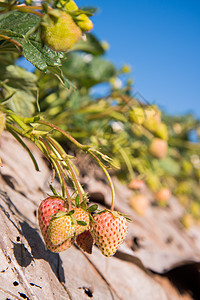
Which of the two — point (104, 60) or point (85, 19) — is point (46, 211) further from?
point (104, 60)

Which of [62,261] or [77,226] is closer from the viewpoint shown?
[77,226]

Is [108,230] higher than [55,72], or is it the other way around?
[55,72]

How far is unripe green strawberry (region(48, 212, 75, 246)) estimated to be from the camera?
485mm

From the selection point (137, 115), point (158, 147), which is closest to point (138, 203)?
point (158, 147)

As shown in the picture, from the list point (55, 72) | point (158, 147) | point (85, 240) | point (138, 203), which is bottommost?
point (138, 203)

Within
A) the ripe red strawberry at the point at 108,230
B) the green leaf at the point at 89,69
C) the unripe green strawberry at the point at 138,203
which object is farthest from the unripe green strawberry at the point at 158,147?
the ripe red strawberry at the point at 108,230

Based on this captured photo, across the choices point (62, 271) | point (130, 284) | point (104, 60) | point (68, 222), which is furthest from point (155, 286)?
point (104, 60)

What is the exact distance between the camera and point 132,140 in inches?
56.3

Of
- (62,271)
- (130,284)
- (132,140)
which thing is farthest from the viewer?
(132,140)

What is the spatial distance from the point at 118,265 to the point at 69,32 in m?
0.59

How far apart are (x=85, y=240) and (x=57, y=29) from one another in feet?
1.13

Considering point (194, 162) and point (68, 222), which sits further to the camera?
point (194, 162)

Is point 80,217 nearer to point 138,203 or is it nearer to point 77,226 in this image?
point 77,226

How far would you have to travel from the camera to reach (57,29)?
45 centimetres
